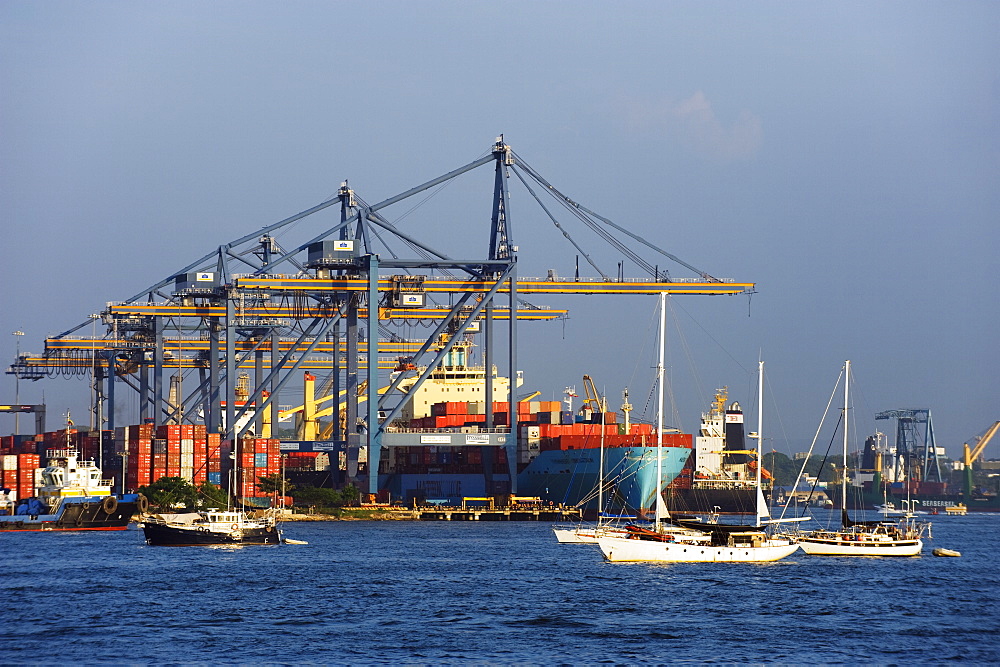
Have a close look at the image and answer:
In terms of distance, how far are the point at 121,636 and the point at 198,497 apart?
49.5m

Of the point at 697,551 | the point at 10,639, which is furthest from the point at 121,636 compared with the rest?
the point at 697,551

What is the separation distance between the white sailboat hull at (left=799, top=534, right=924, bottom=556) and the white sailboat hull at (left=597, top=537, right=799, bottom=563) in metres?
4.03

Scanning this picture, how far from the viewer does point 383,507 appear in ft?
283

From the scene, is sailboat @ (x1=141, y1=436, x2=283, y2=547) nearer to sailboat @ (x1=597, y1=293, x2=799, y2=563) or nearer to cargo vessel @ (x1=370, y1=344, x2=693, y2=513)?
sailboat @ (x1=597, y1=293, x2=799, y2=563)

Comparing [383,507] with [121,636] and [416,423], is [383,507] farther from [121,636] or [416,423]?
[121,636]

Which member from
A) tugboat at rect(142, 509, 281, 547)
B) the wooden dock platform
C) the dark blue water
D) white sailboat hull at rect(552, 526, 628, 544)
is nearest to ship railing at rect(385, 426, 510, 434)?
the wooden dock platform

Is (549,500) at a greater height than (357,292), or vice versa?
(357,292)

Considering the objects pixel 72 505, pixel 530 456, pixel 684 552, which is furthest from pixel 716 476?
pixel 684 552

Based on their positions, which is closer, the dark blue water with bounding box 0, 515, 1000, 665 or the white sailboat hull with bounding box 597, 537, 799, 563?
the dark blue water with bounding box 0, 515, 1000, 665

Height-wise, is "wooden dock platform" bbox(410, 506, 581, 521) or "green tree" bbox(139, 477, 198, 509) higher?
"green tree" bbox(139, 477, 198, 509)

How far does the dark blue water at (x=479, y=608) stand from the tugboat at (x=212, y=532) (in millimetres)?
1447

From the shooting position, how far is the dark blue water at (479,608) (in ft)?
104

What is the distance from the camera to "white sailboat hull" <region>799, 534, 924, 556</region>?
53375mm

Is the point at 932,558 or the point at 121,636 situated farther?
the point at 932,558
